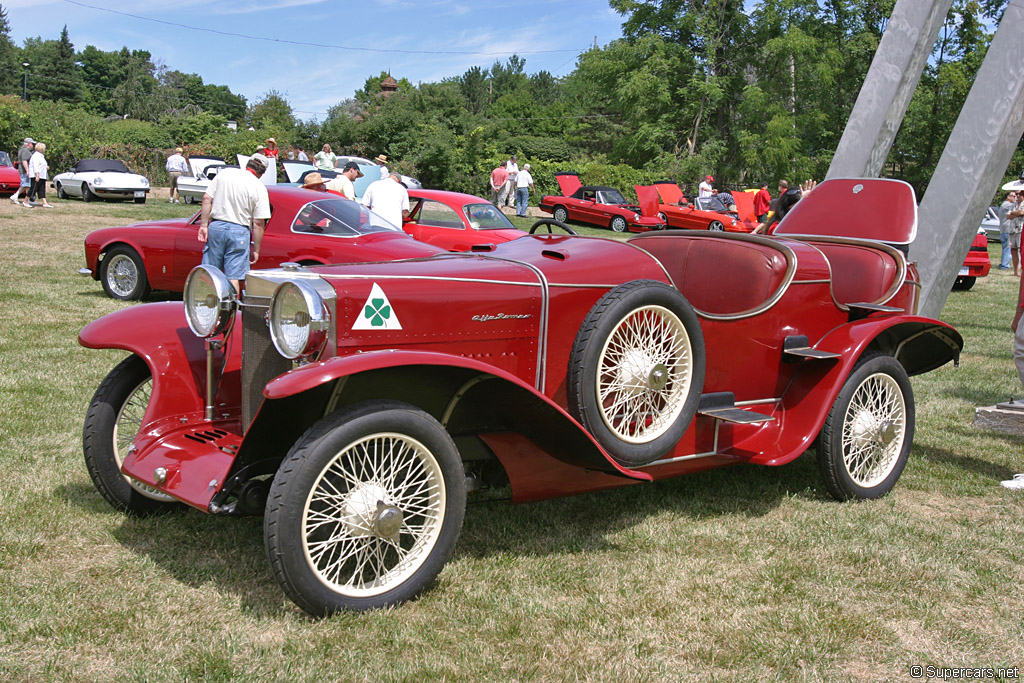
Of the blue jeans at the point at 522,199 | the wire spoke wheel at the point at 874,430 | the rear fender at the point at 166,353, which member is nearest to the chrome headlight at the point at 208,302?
the rear fender at the point at 166,353

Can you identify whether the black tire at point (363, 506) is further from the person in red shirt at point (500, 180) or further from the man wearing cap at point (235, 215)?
the person in red shirt at point (500, 180)

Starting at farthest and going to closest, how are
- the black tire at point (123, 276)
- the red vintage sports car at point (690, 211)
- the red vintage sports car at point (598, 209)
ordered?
1. the red vintage sports car at point (598, 209)
2. the red vintage sports car at point (690, 211)
3. the black tire at point (123, 276)

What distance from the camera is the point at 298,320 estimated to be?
3.28 metres

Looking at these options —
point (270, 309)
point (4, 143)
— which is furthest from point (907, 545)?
point (4, 143)

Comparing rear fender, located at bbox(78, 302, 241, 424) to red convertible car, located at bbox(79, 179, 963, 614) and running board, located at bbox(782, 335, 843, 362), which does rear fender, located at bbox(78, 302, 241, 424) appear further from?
running board, located at bbox(782, 335, 843, 362)

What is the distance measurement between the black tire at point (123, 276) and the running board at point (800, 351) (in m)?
8.17

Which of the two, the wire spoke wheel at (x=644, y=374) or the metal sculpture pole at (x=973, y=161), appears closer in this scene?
the wire spoke wheel at (x=644, y=374)

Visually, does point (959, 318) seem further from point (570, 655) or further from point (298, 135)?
point (298, 135)

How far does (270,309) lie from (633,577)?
188 cm

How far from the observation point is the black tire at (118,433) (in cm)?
400

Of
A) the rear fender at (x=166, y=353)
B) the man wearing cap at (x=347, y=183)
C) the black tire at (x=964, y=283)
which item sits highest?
the man wearing cap at (x=347, y=183)

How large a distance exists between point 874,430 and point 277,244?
6.63 meters

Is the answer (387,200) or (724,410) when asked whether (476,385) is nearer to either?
(724,410)

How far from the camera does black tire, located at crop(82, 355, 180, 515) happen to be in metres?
4.00
